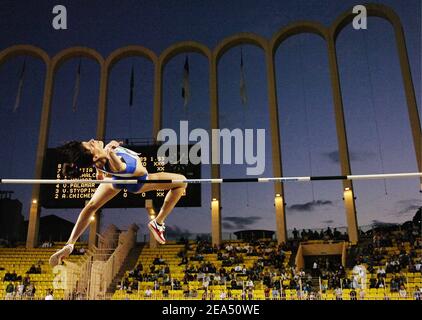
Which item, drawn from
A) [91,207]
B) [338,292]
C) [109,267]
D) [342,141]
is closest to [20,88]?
[109,267]

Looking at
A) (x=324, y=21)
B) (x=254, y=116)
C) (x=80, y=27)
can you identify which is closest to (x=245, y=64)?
(x=254, y=116)

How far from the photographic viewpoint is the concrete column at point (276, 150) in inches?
893

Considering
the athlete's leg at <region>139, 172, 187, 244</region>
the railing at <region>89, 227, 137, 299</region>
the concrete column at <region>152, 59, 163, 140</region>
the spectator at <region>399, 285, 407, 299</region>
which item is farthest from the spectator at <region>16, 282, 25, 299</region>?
the spectator at <region>399, 285, 407, 299</region>

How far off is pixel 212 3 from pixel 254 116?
6832 millimetres

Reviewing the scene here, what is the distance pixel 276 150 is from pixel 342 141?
3.23m

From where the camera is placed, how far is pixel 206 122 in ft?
85.8

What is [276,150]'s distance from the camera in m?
23.0

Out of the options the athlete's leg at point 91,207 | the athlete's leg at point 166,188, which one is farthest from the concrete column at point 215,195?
the athlete's leg at point 91,207

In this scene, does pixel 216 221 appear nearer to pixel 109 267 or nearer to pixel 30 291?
pixel 109 267

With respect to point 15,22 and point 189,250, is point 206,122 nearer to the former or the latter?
point 189,250

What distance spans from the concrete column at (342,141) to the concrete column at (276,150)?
2.93 metres

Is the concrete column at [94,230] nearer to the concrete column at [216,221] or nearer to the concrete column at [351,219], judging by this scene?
the concrete column at [216,221]

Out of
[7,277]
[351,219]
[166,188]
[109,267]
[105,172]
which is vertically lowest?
[7,277]

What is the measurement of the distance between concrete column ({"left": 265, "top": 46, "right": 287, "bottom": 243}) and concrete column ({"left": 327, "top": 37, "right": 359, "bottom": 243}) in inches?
116
